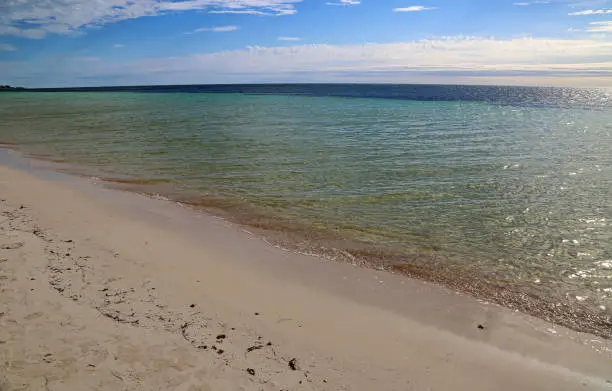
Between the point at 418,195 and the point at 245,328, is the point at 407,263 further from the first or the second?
the point at 418,195

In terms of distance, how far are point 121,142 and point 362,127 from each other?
54.5 feet

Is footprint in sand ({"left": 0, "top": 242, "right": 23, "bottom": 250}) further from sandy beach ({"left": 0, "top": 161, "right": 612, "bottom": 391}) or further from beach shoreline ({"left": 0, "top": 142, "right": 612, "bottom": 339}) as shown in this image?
beach shoreline ({"left": 0, "top": 142, "right": 612, "bottom": 339})

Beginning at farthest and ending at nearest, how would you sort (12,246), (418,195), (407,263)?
(418,195) < (407,263) < (12,246)

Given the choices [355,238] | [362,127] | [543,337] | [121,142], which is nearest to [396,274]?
[355,238]

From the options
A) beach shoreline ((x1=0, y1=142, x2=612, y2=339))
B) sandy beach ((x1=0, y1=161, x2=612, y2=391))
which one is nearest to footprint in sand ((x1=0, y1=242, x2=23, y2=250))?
sandy beach ((x1=0, y1=161, x2=612, y2=391))

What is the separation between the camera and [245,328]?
5.64 meters

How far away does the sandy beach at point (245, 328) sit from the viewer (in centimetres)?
468

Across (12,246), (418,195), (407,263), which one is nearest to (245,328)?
(407,263)

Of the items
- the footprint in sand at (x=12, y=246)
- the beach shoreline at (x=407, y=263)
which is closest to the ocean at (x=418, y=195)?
the beach shoreline at (x=407, y=263)

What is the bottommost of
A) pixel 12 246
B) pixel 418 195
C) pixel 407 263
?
pixel 407 263

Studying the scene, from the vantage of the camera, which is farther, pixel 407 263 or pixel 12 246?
pixel 407 263

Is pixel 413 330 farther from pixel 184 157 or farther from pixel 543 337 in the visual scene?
pixel 184 157

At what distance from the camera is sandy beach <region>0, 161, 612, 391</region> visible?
4680mm

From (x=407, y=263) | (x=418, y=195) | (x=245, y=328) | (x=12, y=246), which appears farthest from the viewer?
(x=418, y=195)
